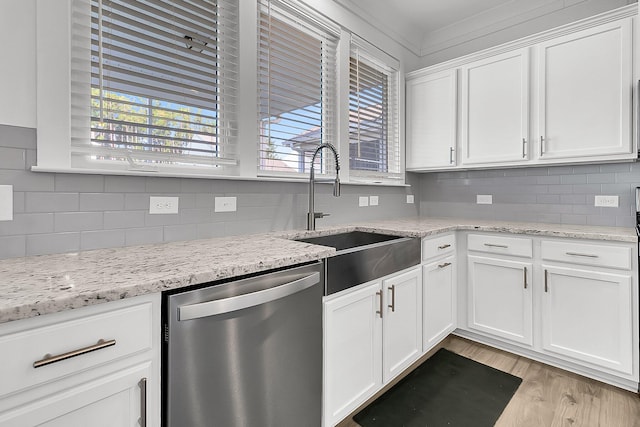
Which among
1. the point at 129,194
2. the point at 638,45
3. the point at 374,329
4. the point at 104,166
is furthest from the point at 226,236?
the point at 638,45

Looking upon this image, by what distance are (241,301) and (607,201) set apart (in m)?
2.82

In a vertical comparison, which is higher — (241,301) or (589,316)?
(241,301)

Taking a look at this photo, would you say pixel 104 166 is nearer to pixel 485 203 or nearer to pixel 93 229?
pixel 93 229

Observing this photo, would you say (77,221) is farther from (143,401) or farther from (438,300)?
(438,300)

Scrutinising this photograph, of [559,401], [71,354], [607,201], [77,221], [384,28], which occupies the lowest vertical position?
[559,401]

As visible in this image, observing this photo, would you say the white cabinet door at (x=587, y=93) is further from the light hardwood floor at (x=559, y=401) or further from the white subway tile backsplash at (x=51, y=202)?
the white subway tile backsplash at (x=51, y=202)

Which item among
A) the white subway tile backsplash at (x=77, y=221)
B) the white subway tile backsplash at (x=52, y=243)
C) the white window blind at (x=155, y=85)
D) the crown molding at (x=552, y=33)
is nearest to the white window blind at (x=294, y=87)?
the white window blind at (x=155, y=85)

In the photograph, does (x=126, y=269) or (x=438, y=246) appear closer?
(x=126, y=269)

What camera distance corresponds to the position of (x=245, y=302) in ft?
3.46

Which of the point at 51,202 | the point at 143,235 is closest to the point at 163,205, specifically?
the point at 143,235

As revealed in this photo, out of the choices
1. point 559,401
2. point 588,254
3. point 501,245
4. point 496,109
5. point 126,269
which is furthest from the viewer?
point 496,109

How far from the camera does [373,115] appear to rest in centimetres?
288

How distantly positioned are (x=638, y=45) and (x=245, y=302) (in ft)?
9.33

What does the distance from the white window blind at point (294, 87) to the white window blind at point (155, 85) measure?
0.23 m
